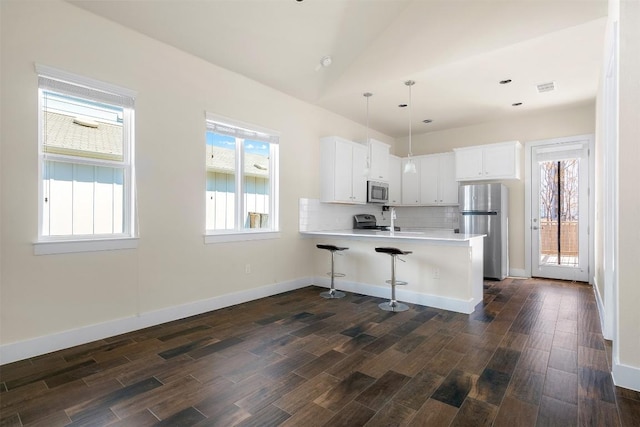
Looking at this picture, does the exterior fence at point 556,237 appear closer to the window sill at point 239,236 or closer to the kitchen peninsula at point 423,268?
the kitchen peninsula at point 423,268

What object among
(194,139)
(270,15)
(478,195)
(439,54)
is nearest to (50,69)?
(194,139)

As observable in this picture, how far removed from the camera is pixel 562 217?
576cm

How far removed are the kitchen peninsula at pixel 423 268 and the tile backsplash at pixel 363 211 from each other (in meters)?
0.42

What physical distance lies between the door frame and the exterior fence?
7.7 inches

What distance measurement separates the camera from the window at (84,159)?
2.86 metres

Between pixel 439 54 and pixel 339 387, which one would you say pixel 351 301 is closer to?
pixel 339 387

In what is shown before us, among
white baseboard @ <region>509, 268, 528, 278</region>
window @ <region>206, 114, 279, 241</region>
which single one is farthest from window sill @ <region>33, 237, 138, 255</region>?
white baseboard @ <region>509, 268, 528, 278</region>

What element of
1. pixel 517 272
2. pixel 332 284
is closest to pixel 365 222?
pixel 332 284

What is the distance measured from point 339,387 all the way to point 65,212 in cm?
278

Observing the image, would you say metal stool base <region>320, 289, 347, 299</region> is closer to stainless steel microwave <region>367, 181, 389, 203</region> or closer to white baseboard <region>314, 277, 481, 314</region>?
white baseboard <region>314, 277, 481, 314</region>

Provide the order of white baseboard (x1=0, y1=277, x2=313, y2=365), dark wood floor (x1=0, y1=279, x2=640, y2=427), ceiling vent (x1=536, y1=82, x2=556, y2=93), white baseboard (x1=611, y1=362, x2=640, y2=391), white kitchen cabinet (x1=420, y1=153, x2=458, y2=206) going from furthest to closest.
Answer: white kitchen cabinet (x1=420, y1=153, x2=458, y2=206), ceiling vent (x1=536, y1=82, x2=556, y2=93), white baseboard (x1=0, y1=277, x2=313, y2=365), white baseboard (x1=611, y1=362, x2=640, y2=391), dark wood floor (x1=0, y1=279, x2=640, y2=427)

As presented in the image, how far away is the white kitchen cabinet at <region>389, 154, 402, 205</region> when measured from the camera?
23.0 feet

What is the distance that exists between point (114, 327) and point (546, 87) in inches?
237

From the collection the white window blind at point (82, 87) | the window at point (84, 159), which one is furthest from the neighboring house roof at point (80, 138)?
the white window blind at point (82, 87)
